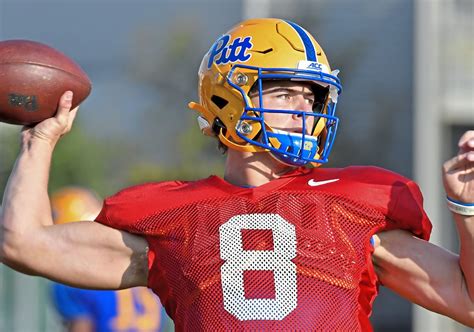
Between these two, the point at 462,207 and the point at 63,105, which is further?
the point at 63,105

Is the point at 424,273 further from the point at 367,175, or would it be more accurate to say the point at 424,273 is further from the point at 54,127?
the point at 54,127

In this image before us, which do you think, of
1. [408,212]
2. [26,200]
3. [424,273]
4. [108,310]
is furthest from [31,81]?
[108,310]

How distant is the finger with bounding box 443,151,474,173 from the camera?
2949mm

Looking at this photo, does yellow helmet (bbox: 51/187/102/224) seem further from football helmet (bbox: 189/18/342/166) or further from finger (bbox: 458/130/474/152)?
finger (bbox: 458/130/474/152)

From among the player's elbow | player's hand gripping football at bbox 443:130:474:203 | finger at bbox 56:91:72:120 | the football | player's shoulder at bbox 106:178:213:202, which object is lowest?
the player's elbow

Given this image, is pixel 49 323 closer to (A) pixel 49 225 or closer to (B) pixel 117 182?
(A) pixel 49 225

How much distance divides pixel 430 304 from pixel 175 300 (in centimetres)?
75

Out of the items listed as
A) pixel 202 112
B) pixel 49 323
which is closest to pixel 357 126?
pixel 49 323

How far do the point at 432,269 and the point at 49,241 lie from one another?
1152 millimetres

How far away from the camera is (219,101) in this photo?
3.46 m

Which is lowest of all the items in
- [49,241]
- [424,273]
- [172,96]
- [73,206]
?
[172,96]

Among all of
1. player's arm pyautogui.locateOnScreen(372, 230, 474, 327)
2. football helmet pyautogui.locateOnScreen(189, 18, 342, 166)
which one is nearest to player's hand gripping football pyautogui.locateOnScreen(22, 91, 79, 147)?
football helmet pyautogui.locateOnScreen(189, 18, 342, 166)

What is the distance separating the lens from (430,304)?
321cm

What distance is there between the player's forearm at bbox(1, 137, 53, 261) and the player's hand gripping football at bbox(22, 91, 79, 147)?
0.8 inches
